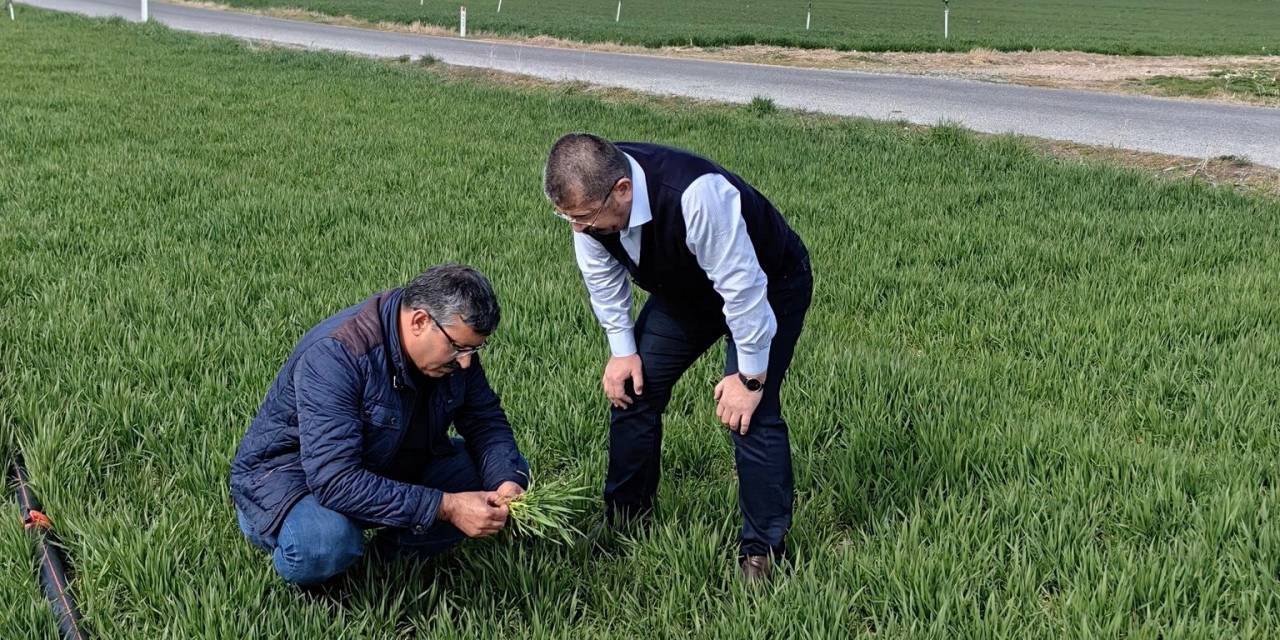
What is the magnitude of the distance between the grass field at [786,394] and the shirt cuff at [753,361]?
1.89 ft

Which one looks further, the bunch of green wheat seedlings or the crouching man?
the bunch of green wheat seedlings

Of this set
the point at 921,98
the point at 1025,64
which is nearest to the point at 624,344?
the point at 921,98

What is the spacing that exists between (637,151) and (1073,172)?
6901 millimetres

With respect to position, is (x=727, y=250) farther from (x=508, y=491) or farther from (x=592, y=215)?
(x=508, y=491)

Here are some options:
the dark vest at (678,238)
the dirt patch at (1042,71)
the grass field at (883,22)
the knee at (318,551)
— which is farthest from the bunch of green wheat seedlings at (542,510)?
the grass field at (883,22)

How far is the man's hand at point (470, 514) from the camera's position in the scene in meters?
A: 2.40

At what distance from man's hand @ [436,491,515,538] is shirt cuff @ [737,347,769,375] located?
74 cm

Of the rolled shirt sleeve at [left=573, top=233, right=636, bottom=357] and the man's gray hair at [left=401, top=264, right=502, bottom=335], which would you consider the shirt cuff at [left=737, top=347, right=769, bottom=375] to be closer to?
the rolled shirt sleeve at [left=573, top=233, right=636, bottom=357]

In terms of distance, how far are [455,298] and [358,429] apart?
1.37 feet

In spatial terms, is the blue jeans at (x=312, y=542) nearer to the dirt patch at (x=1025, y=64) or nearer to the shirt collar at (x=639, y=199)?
the shirt collar at (x=639, y=199)

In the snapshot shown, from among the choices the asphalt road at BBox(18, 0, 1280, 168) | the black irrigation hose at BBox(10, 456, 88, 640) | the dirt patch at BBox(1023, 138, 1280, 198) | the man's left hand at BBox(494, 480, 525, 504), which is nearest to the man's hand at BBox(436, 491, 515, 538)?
the man's left hand at BBox(494, 480, 525, 504)

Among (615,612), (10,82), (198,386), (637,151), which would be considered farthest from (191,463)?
(10,82)

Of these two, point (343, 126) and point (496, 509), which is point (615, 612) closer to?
point (496, 509)

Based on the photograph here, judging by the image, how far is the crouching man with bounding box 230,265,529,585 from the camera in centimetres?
233
